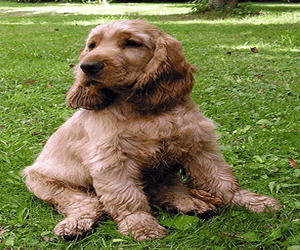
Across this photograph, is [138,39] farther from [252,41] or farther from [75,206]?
[252,41]

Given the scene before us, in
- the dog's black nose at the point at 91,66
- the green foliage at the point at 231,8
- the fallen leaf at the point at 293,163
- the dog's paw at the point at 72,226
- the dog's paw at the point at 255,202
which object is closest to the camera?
the dog's black nose at the point at 91,66

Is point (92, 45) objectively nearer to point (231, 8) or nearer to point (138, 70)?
point (138, 70)

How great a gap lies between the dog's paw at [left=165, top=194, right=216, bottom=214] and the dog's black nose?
4.00 feet

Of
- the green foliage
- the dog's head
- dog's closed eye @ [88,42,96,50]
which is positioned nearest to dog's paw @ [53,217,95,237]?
the dog's head

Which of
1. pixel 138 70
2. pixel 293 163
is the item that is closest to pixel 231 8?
pixel 293 163

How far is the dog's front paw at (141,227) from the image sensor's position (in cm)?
253

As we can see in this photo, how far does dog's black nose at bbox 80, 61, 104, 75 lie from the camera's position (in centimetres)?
240

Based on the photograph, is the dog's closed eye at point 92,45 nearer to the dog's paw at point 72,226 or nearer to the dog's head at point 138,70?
the dog's head at point 138,70

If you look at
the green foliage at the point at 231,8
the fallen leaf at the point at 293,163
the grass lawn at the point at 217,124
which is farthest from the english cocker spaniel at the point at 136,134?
the green foliage at the point at 231,8

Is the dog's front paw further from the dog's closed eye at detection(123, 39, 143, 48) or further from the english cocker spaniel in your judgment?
the dog's closed eye at detection(123, 39, 143, 48)

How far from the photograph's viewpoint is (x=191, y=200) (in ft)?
9.41

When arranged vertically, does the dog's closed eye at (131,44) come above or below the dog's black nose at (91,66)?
above

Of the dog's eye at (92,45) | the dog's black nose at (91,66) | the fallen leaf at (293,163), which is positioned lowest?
the fallen leaf at (293,163)

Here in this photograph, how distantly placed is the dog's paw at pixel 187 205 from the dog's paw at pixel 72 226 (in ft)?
2.12
